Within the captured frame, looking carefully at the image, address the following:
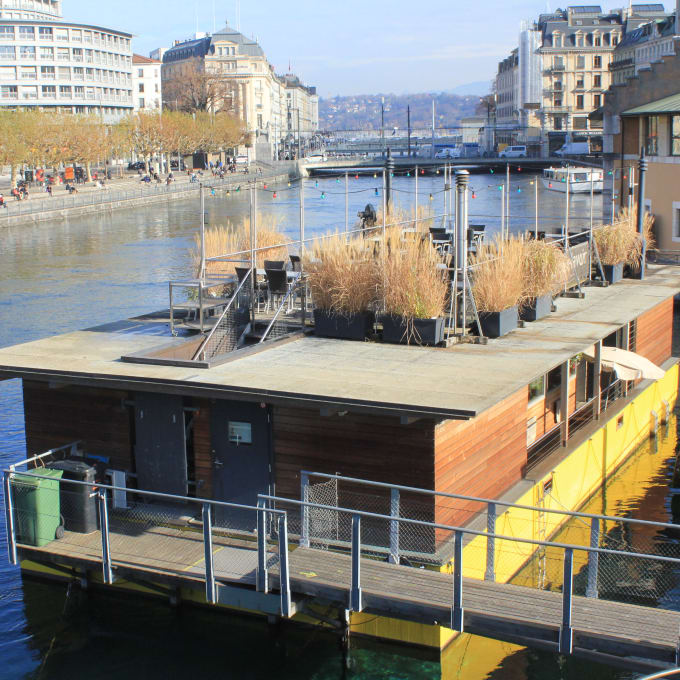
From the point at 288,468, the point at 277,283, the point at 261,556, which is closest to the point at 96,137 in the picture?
the point at 277,283

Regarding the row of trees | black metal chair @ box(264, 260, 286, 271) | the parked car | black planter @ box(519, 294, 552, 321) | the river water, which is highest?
the row of trees

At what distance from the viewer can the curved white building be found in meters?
128

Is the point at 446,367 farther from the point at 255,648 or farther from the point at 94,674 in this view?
the point at 94,674

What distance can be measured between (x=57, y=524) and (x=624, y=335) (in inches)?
448

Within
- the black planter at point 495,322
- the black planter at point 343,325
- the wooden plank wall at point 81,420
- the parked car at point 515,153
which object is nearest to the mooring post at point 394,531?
the wooden plank wall at point 81,420

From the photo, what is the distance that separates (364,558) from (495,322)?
5368mm

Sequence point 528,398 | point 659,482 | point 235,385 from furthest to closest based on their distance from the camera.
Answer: point 659,482 → point 528,398 → point 235,385

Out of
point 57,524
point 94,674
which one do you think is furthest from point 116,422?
point 94,674

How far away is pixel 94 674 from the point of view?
12547 mm

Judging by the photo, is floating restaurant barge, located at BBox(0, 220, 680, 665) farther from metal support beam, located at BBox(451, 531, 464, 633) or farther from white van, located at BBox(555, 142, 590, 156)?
white van, located at BBox(555, 142, 590, 156)

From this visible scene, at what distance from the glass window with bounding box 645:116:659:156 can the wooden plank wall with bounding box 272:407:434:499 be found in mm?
31230

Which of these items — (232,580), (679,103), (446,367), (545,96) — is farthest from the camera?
(545,96)

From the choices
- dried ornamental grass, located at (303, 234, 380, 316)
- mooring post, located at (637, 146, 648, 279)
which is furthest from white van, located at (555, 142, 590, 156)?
dried ornamental grass, located at (303, 234, 380, 316)

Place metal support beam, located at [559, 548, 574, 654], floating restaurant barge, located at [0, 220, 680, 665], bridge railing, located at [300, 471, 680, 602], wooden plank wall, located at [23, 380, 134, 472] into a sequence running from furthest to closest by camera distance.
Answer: wooden plank wall, located at [23, 380, 134, 472], bridge railing, located at [300, 471, 680, 602], floating restaurant barge, located at [0, 220, 680, 665], metal support beam, located at [559, 548, 574, 654]
